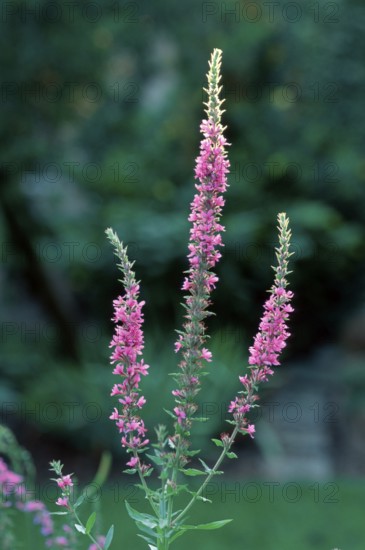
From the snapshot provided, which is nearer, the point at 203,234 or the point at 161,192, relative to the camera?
the point at 203,234

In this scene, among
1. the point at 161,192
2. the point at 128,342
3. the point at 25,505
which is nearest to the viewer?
the point at 128,342

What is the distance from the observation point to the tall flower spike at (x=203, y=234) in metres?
1.92

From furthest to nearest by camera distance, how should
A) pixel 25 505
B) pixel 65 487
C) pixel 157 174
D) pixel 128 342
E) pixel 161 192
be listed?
pixel 157 174
pixel 161 192
pixel 25 505
pixel 65 487
pixel 128 342

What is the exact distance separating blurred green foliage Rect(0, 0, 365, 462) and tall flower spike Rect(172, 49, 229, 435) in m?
4.83

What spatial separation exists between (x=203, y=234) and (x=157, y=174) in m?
7.33

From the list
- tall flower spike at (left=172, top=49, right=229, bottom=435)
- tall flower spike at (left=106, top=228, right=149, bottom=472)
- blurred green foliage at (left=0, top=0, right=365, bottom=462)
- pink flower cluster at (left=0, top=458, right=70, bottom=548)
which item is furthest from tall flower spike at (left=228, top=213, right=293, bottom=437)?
blurred green foliage at (left=0, top=0, right=365, bottom=462)

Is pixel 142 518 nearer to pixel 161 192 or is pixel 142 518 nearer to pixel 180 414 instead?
pixel 180 414

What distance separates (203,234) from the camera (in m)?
1.94

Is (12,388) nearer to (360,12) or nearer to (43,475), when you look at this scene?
(43,475)

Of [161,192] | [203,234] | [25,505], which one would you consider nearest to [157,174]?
[161,192]

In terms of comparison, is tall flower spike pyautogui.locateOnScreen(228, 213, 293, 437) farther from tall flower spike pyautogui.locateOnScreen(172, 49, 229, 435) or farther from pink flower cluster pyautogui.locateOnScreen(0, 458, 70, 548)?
pink flower cluster pyautogui.locateOnScreen(0, 458, 70, 548)

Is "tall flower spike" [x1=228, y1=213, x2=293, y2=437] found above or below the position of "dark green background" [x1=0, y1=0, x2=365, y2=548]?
below

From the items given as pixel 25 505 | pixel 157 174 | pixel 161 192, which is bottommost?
pixel 25 505

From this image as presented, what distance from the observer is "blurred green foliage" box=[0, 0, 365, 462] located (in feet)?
23.2
